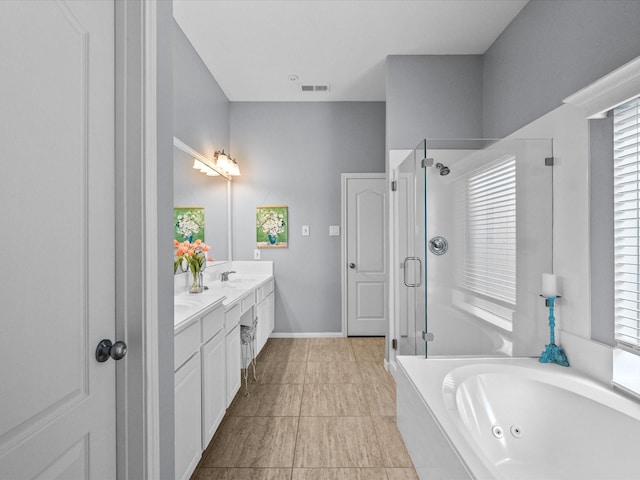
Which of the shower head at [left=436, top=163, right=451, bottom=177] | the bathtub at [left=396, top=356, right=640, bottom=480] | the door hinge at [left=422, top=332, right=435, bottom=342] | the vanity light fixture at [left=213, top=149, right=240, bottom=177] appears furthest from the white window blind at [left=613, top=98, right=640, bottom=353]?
the vanity light fixture at [left=213, top=149, right=240, bottom=177]

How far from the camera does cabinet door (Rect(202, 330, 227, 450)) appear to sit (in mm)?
1757

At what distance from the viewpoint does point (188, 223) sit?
2873 millimetres

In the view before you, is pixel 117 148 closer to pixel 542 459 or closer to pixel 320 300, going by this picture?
pixel 542 459

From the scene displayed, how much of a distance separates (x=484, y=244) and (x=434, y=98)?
1625 mm

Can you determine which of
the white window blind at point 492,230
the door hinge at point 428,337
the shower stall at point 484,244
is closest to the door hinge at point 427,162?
the shower stall at point 484,244

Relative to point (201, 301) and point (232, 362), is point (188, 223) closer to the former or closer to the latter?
point (201, 301)

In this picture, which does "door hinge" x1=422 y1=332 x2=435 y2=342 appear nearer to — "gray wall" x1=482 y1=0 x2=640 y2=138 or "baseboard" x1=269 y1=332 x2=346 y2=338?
"gray wall" x1=482 y1=0 x2=640 y2=138

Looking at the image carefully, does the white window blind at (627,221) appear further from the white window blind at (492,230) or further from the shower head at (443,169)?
the shower head at (443,169)

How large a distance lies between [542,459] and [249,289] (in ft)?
6.97

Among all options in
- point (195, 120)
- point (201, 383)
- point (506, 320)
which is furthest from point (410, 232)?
point (195, 120)

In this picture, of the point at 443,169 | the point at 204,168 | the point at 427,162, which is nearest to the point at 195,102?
the point at 204,168

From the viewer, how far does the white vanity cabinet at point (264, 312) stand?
3.27 meters

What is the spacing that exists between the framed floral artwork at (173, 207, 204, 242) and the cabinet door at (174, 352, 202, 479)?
137 centimetres

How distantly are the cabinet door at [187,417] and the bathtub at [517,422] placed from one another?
106 cm
